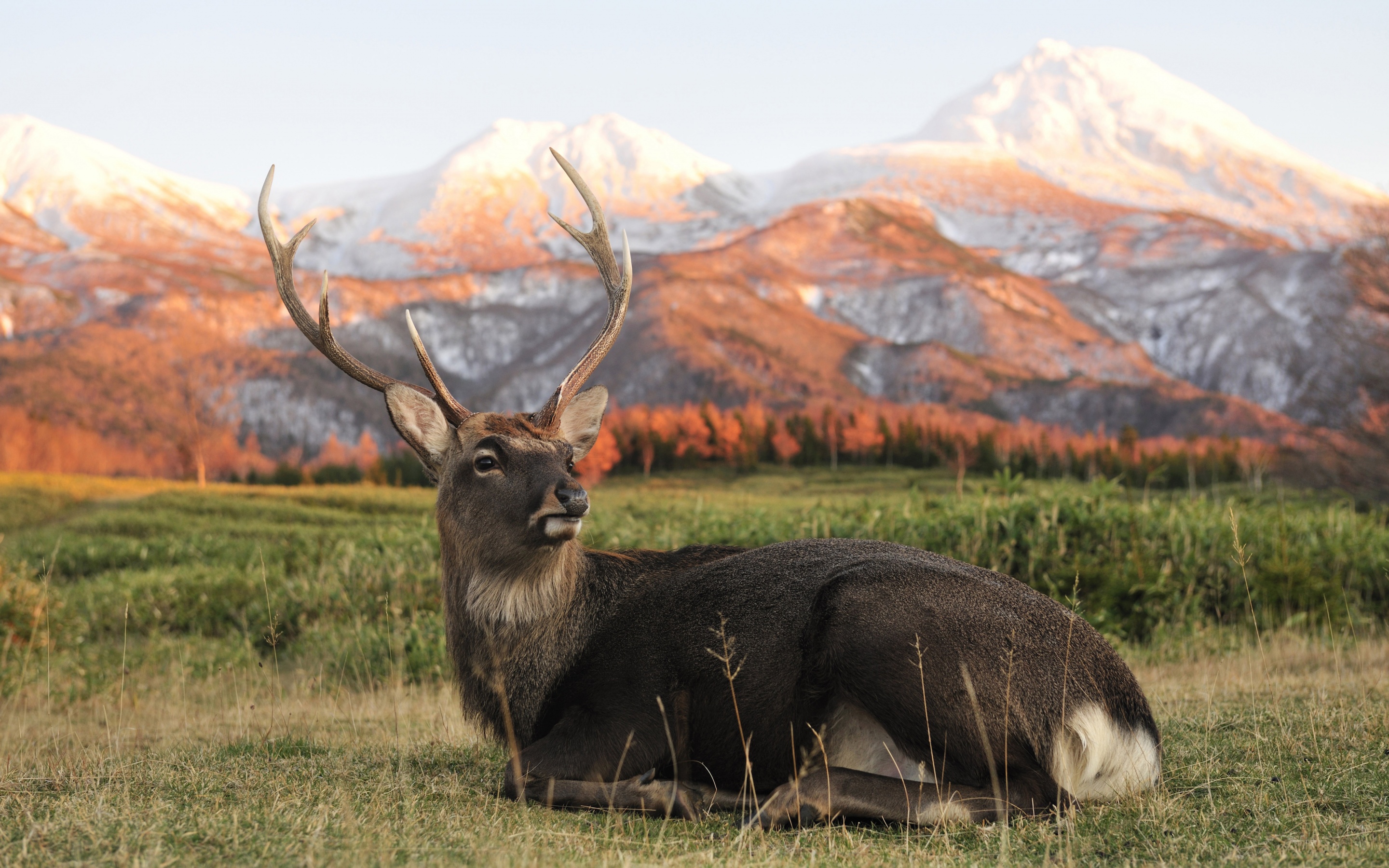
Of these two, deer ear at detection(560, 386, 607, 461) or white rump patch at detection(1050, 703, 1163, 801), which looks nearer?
white rump patch at detection(1050, 703, 1163, 801)

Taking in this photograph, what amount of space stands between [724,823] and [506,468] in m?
1.97

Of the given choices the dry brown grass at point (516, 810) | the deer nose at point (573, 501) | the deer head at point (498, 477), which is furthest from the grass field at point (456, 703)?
the deer nose at point (573, 501)

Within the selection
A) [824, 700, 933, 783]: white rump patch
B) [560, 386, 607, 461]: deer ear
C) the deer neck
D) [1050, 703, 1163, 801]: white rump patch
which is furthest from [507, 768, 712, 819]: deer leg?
[560, 386, 607, 461]: deer ear

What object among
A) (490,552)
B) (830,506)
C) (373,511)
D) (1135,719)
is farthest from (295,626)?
(373,511)

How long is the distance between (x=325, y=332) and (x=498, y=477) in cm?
154

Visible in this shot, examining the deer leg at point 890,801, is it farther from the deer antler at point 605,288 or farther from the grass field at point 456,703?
the deer antler at point 605,288

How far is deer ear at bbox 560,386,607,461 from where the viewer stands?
19.3ft

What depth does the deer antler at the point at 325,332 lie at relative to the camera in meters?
5.36

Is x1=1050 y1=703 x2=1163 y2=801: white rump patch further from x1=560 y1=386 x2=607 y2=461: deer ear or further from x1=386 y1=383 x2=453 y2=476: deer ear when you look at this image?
x1=386 y1=383 x2=453 y2=476: deer ear

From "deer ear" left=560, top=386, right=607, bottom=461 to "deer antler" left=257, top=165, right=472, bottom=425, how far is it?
0.60m

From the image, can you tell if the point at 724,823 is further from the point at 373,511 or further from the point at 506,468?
the point at 373,511

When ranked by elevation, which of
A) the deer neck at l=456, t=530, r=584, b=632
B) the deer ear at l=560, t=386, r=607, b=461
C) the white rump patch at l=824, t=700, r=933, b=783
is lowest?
the white rump patch at l=824, t=700, r=933, b=783

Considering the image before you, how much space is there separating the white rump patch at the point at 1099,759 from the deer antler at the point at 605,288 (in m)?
2.89

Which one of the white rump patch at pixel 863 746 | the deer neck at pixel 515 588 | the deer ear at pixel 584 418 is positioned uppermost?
the deer ear at pixel 584 418
